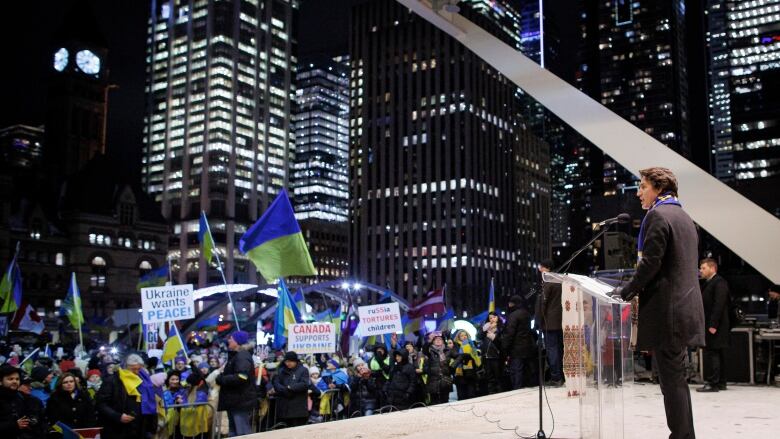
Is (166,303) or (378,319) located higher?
(166,303)

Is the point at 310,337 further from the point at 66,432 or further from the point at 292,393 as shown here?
the point at 66,432

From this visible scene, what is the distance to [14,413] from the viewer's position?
8062 mm

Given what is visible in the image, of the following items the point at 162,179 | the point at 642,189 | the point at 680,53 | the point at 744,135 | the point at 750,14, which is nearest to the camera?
the point at 642,189

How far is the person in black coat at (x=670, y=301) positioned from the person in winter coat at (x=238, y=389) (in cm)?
664

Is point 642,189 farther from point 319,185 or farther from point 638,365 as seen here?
point 319,185

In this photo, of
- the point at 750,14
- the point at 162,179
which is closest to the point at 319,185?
the point at 162,179

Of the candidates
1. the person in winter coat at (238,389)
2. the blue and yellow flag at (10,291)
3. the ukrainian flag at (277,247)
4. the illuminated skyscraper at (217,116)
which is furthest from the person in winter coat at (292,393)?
the illuminated skyscraper at (217,116)

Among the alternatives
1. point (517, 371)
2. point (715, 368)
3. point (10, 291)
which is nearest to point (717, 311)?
point (715, 368)

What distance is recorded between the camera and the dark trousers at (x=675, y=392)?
4.41m

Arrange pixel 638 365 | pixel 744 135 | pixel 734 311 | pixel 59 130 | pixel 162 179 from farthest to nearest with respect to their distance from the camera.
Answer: pixel 162 179 < pixel 59 130 < pixel 744 135 < pixel 638 365 < pixel 734 311

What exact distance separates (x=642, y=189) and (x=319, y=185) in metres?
183

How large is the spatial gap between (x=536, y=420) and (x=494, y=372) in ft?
20.0

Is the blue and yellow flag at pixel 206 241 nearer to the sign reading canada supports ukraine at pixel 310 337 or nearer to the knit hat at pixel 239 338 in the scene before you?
the sign reading canada supports ukraine at pixel 310 337

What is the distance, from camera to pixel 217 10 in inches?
5846
